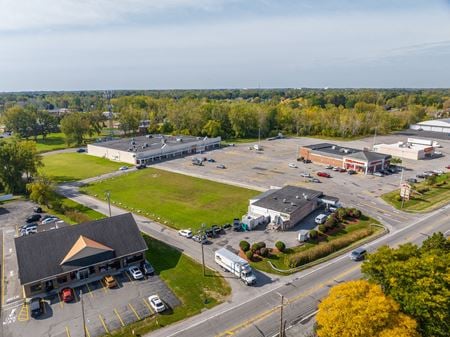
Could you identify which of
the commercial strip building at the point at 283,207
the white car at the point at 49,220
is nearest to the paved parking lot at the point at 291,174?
the commercial strip building at the point at 283,207

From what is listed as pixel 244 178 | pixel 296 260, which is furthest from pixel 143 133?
pixel 296 260

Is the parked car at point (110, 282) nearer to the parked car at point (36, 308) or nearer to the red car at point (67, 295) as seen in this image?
the red car at point (67, 295)

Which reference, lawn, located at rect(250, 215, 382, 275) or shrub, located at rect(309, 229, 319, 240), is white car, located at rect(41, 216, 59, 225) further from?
shrub, located at rect(309, 229, 319, 240)

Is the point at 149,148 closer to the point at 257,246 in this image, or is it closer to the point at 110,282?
the point at 257,246

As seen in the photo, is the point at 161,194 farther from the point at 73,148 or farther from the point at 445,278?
the point at 73,148

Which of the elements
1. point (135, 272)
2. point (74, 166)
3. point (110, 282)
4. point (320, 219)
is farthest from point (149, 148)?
point (110, 282)

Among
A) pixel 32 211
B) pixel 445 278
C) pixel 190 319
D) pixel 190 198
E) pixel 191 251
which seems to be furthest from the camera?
pixel 190 198

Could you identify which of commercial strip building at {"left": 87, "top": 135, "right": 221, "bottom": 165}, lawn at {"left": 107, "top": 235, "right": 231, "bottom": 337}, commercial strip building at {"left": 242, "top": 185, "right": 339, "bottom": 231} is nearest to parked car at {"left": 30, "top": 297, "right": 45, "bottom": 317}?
lawn at {"left": 107, "top": 235, "right": 231, "bottom": 337}
